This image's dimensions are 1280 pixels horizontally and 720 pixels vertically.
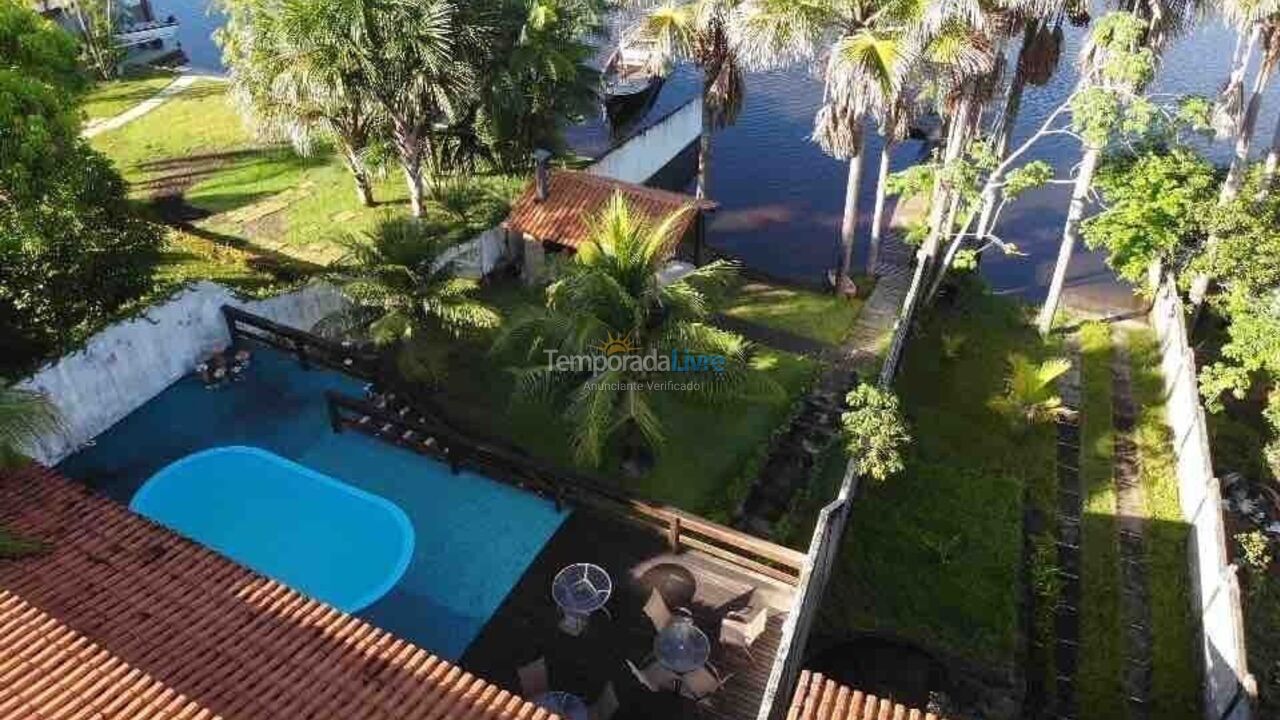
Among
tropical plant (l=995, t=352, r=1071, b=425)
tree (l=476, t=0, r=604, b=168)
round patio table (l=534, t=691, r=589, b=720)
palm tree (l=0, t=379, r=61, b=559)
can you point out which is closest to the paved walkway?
tree (l=476, t=0, r=604, b=168)

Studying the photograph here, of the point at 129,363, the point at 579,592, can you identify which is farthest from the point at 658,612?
the point at 129,363

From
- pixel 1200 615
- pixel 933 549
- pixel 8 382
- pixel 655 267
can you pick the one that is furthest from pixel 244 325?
pixel 1200 615

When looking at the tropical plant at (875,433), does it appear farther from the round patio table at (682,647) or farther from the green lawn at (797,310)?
the green lawn at (797,310)

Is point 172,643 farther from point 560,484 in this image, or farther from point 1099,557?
point 1099,557

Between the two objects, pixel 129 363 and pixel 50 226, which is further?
pixel 129 363

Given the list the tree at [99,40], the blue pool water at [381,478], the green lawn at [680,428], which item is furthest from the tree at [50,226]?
the tree at [99,40]

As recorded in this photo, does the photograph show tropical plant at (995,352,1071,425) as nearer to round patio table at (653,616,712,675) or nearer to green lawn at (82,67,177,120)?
round patio table at (653,616,712,675)
